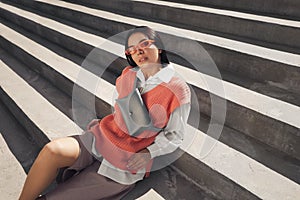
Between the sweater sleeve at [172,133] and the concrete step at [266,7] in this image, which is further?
the concrete step at [266,7]

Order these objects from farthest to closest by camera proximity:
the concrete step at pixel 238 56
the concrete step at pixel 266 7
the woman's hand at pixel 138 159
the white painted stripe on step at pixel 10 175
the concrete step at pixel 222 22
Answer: the concrete step at pixel 266 7
the concrete step at pixel 222 22
the concrete step at pixel 238 56
the white painted stripe on step at pixel 10 175
the woman's hand at pixel 138 159

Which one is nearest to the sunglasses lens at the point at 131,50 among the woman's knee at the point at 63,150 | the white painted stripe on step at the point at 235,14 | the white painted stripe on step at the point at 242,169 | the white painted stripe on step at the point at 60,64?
the woman's knee at the point at 63,150

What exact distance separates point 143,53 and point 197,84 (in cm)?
94

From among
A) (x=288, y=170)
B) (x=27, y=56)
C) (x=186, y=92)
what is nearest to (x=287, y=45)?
(x=288, y=170)

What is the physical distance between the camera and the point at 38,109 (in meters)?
2.75

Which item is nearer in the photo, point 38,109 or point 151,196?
point 151,196

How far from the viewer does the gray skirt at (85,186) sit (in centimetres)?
169

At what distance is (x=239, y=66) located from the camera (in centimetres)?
251

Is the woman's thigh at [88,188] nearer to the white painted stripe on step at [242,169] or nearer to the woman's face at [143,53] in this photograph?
the white painted stripe on step at [242,169]

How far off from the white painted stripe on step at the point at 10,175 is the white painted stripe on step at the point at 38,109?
0.37 meters

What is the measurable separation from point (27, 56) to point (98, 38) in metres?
1.09

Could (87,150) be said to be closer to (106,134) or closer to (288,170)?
(106,134)

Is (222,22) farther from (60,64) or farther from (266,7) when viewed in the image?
(60,64)

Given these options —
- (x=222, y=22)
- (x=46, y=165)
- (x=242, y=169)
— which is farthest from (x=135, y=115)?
(x=222, y=22)
